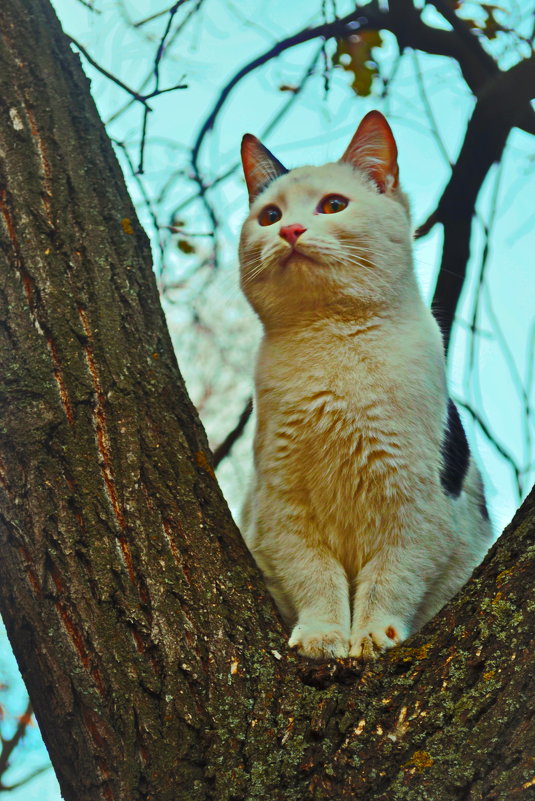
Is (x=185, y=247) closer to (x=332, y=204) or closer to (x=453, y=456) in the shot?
(x=332, y=204)

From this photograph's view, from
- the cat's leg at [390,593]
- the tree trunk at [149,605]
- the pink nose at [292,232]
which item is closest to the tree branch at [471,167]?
the pink nose at [292,232]

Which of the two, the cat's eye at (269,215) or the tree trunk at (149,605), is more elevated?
the cat's eye at (269,215)

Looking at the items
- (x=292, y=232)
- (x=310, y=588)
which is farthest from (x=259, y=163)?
(x=310, y=588)

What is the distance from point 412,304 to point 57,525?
1.52m

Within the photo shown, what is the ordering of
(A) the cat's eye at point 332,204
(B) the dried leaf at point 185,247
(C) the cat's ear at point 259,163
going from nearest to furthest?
(A) the cat's eye at point 332,204 → (C) the cat's ear at point 259,163 → (B) the dried leaf at point 185,247

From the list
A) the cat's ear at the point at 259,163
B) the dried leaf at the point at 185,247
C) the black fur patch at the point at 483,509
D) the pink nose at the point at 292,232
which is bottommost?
the black fur patch at the point at 483,509

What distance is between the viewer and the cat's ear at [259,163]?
333cm

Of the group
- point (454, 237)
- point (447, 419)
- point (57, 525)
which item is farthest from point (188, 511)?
point (454, 237)

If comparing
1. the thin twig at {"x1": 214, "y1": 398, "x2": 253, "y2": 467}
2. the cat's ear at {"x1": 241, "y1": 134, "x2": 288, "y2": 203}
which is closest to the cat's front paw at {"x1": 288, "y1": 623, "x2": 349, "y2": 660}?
the thin twig at {"x1": 214, "y1": 398, "x2": 253, "y2": 467}

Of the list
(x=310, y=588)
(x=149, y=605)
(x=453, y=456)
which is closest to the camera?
(x=149, y=605)

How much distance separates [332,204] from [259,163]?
0.59 meters

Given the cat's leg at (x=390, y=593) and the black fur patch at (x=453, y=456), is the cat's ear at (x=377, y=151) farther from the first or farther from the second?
the cat's leg at (x=390, y=593)

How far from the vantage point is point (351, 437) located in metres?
2.54

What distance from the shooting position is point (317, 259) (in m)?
2.73
